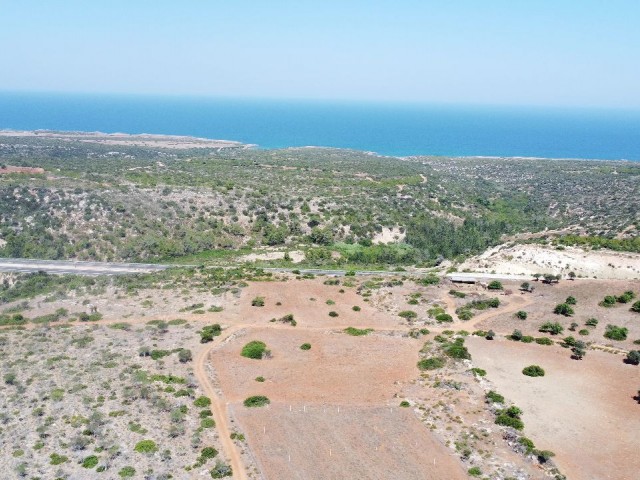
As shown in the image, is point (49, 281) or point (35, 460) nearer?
point (35, 460)

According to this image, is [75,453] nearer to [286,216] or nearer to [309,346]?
[309,346]

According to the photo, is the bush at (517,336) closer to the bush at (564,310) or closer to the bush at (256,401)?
the bush at (564,310)

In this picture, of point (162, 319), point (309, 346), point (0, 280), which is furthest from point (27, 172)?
point (309, 346)

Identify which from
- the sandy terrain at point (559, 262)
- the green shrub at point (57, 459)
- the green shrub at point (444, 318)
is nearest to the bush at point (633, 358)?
A: the green shrub at point (444, 318)

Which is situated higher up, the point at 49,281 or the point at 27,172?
the point at 27,172

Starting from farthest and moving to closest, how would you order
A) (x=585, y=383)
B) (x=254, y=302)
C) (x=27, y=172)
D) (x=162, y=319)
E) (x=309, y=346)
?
1. (x=27, y=172)
2. (x=254, y=302)
3. (x=162, y=319)
4. (x=309, y=346)
5. (x=585, y=383)
